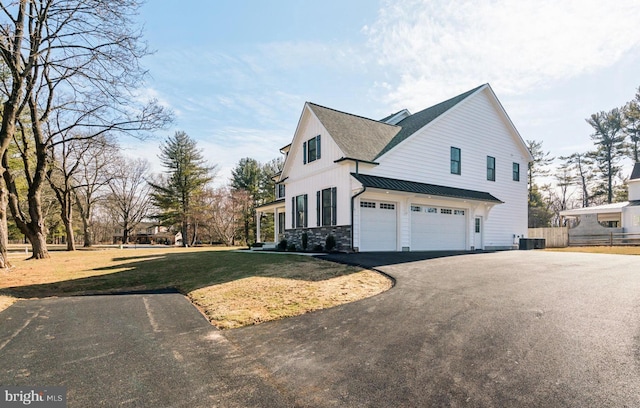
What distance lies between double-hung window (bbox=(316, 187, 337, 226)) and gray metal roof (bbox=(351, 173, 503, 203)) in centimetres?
184

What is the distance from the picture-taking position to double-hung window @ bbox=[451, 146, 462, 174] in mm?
18281

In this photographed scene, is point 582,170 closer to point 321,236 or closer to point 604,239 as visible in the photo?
point 604,239

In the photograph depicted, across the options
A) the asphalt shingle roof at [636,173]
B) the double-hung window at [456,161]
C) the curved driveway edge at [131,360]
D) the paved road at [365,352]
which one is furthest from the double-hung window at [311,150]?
the asphalt shingle roof at [636,173]

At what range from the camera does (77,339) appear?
4.98 meters

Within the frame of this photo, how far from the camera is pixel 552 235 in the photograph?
2444cm

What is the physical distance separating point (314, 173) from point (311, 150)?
4.48 ft

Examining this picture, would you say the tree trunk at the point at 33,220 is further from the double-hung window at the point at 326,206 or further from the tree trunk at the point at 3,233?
the double-hung window at the point at 326,206

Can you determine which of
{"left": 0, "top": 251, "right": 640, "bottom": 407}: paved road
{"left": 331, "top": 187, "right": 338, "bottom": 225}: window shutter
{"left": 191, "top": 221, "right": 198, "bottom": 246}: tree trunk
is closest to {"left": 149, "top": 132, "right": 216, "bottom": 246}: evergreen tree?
{"left": 191, "top": 221, "right": 198, "bottom": 246}: tree trunk

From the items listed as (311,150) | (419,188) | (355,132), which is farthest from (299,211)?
(419,188)

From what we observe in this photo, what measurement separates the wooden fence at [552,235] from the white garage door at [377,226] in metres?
14.9

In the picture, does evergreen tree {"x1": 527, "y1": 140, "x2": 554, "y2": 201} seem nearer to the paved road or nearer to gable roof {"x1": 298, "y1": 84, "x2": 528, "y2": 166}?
gable roof {"x1": 298, "y1": 84, "x2": 528, "y2": 166}

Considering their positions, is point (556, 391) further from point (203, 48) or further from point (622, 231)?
point (622, 231)

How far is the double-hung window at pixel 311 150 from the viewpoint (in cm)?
1716

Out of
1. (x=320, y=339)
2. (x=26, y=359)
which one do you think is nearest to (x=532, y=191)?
(x=320, y=339)
